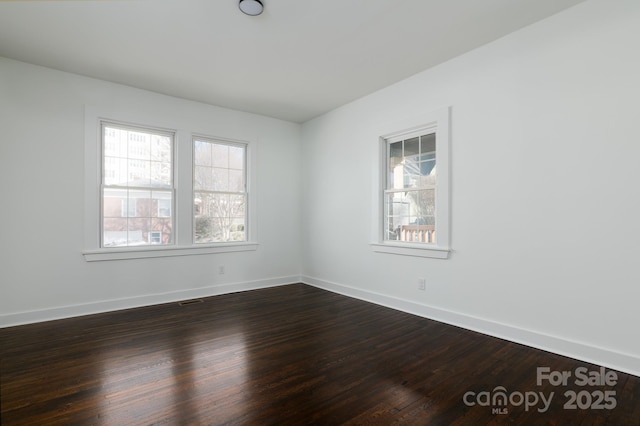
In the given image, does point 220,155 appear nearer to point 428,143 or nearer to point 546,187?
point 428,143

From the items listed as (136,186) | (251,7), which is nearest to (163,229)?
(136,186)

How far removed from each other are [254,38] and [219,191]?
2.46 meters

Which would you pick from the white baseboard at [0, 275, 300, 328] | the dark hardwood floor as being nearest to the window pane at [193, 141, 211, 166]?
the white baseboard at [0, 275, 300, 328]

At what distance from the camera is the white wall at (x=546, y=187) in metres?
2.34

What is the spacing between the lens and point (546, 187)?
2693 millimetres

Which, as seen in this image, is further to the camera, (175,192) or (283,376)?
(175,192)

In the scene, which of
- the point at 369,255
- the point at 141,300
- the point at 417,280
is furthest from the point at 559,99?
the point at 141,300

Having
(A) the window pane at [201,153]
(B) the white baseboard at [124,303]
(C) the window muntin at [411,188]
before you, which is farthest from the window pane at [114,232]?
(C) the window muntin at [411,188]

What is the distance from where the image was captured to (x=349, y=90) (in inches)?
164

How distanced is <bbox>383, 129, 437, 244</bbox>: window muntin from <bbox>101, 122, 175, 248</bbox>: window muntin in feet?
10.0

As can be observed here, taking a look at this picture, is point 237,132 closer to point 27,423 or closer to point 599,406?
point 27,423

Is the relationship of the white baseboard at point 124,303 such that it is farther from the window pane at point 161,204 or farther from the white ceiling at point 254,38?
the white ceiling at point 254,38

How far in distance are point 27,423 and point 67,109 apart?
10.9ft

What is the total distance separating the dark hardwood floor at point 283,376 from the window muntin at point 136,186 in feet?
3.66
